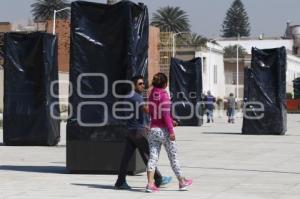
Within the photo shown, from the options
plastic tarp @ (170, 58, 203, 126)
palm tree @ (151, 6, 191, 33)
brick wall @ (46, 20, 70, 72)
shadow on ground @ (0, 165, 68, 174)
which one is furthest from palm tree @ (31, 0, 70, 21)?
shadow on ground @ (0, 165, 68, 174)

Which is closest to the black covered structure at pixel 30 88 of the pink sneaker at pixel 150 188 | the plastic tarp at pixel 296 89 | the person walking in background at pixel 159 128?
the person walking in background at pixel 159 128

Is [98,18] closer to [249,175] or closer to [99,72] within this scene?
[99,72]

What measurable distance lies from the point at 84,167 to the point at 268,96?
14105 mm

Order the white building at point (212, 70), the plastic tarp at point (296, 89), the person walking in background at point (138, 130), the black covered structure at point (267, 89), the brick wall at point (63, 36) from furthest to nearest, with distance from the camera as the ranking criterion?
the white building at point (212, 70) < the plastic tarp at point (296, 89) < the brick wall at point (63, 36) < the black covered structure at point (267, 89) < the person walking in background at point (138, 130)

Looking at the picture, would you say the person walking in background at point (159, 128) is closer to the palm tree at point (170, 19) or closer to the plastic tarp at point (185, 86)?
the plastic tarp at point (185, 86)

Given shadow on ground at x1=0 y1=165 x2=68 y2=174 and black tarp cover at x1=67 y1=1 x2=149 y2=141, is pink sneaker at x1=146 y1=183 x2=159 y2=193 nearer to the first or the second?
black tarp cover at x1=67 y1=1 x2=149 y2=141

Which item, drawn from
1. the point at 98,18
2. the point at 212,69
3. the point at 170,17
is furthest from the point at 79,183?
the point at 170,17

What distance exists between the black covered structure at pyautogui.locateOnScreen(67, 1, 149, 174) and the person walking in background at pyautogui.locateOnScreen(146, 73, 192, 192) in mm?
1842

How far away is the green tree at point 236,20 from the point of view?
611ft

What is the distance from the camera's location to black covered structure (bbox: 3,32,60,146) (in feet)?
66.6

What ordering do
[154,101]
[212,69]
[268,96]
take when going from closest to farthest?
1. [154,101]
2. [268,96]
3. [212,69]

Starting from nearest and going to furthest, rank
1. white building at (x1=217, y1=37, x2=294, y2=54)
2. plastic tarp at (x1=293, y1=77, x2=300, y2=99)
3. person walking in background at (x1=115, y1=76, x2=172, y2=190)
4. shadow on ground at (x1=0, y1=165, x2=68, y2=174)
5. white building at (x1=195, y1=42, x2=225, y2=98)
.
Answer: person walking in background at (x1=115, y1=76, x2=172, y2=190) < shadow on ground at (x1=0, y1=165, x2=68, y2=174) < plastic tarp at (x1=293, y1=77, x2=300, y2=99) < white building at (x1=195, y1=42, x2=225, y2=98) < white building at (x1=217, y1=37, x2=294, y2=54)

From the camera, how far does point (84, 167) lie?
13.9 meters

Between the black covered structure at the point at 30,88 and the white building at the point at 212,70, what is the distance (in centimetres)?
5743
